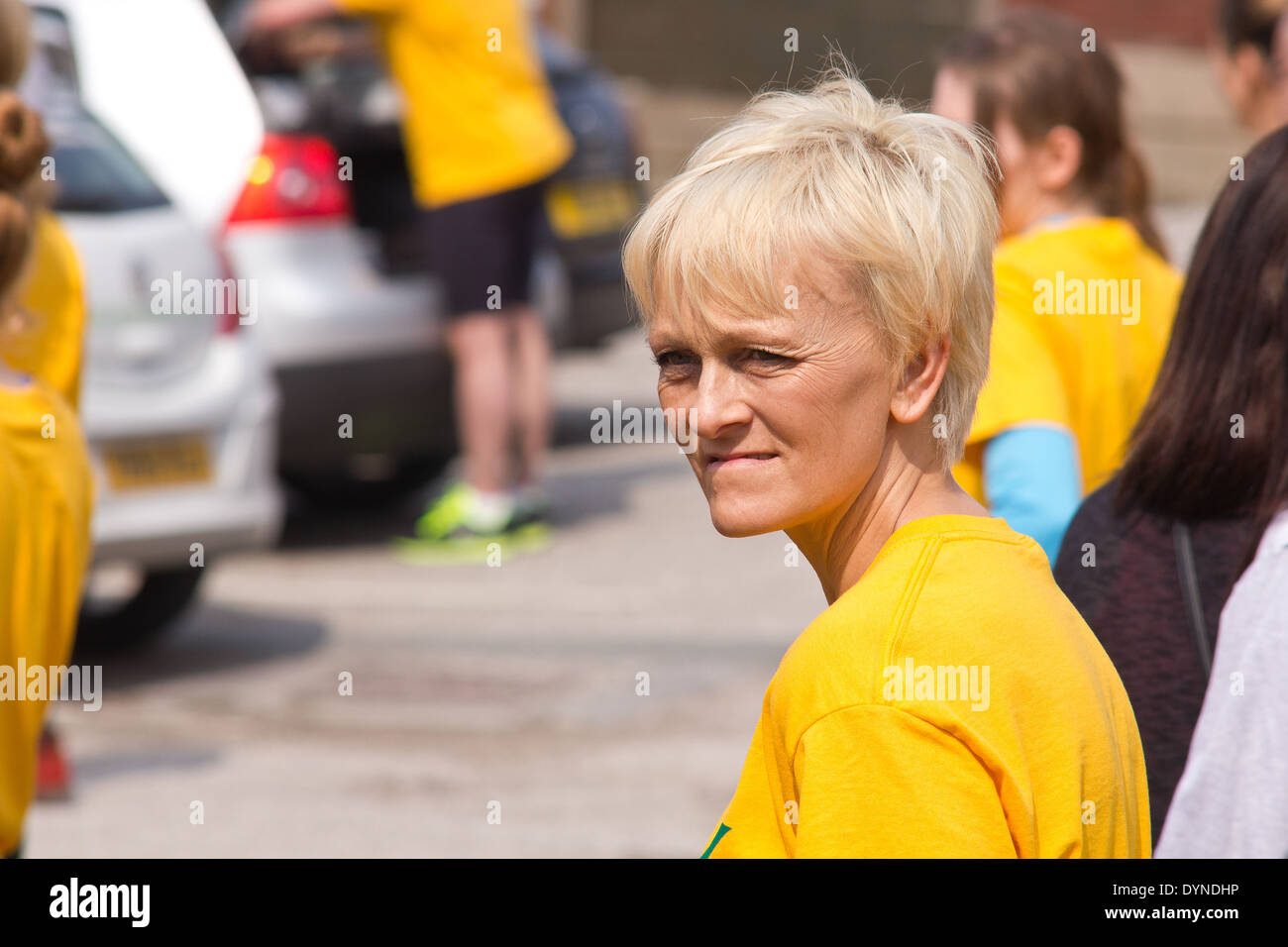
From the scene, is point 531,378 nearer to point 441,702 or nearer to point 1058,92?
point 441,702

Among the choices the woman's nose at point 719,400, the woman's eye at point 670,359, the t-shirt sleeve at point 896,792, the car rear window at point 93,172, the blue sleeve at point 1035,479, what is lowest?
the t-shirt sleeve at point 896,792

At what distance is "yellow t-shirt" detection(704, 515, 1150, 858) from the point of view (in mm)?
1460

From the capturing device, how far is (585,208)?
8547 millimetres

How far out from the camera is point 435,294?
7.82 metres

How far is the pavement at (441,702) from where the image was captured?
4949 mm

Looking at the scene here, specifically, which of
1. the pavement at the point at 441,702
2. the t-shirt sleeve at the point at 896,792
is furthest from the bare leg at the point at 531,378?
the t-shirt sleeve at the point at 896,792

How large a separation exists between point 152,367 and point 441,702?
1.47m

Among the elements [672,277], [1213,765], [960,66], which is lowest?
[1213,765]

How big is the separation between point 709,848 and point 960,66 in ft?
6.96

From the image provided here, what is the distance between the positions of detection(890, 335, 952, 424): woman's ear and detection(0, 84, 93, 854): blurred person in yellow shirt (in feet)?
4.16

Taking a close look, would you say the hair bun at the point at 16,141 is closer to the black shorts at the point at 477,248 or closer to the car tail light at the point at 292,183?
the car tail light at the point at 292,183

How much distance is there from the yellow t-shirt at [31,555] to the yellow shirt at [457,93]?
16.9ft
